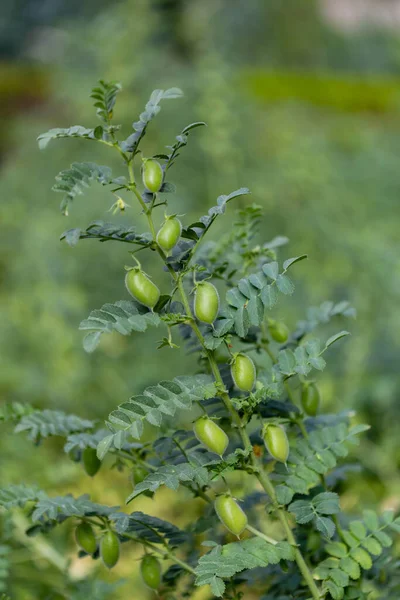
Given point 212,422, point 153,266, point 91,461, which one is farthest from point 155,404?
point 153,266

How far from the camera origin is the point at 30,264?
7.94 feet

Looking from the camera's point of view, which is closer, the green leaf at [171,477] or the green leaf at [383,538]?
the green leaf at [171,477]

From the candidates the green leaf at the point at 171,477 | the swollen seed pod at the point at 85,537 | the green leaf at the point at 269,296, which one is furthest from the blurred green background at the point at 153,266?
the green leaf at the point at 269,296

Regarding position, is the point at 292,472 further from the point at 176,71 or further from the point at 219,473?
the point at 176,71

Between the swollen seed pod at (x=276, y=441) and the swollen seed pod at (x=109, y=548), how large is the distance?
0.16 metres

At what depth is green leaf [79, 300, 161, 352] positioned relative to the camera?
51 centimetres

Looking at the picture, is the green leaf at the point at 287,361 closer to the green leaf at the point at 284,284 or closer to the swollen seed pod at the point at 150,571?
the green leaf at the point at 284,284

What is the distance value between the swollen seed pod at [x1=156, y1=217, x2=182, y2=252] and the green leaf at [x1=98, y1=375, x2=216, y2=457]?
0.10 metres

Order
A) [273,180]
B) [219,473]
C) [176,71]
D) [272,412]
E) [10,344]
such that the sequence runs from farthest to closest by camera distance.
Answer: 1. [176,71]
2. [273,180]
3. [10,344]
4. [272,412]
5. [219,473]

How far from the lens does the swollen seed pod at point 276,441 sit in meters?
0.57

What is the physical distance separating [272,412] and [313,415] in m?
0.07

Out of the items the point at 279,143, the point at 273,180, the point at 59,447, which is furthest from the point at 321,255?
the point at 59,447

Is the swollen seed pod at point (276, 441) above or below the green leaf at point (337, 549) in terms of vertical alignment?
above

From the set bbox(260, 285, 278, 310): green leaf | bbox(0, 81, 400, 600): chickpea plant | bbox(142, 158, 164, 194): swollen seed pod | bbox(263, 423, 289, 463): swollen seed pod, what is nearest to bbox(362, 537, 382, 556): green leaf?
bbox(0, 81, 400, 600): chickpea plant
